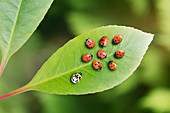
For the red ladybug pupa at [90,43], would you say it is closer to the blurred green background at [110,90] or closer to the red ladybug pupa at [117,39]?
the red ladybug pupa at [117,39]

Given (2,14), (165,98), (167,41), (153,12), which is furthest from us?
(153,12)

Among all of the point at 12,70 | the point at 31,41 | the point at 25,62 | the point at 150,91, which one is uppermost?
the point at 150,91

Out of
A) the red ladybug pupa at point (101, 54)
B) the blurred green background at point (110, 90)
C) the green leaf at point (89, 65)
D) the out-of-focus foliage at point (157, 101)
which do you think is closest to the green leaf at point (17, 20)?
the green leaf at point (89, 65)

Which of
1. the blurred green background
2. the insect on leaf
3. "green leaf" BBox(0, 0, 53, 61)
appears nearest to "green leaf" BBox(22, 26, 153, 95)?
the insect on leaf

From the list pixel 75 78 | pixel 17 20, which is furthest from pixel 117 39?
pixel 17 20

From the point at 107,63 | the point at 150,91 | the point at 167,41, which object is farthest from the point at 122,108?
the point at 107,63

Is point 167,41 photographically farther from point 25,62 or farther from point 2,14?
point 2,14
